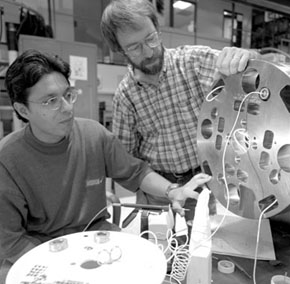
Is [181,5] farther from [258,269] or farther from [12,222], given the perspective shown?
[258,269]

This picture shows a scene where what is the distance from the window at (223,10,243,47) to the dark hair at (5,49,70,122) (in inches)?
199

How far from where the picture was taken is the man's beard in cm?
115

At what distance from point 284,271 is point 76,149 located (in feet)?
2.60

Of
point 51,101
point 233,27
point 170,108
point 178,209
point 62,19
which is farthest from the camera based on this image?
point 233,27

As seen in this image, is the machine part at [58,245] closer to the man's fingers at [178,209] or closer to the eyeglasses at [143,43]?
the man's fingers at [178,209]

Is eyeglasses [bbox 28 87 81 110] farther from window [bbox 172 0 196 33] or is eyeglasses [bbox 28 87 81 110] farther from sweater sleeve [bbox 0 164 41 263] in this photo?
window [bbox 172 0 196 33]

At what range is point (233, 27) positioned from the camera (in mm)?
5520

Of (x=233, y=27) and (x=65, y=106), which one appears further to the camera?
(x=233, y=27)

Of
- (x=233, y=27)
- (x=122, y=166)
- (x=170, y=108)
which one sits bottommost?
(x=122, y=166)

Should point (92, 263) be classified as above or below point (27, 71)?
below

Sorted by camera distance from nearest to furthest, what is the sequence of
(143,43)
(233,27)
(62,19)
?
(143,43), (62,19), (233,27)

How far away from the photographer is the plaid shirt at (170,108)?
3.95ft

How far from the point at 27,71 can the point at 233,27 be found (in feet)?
17.7

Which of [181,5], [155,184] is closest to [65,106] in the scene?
[155,184]
